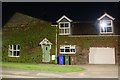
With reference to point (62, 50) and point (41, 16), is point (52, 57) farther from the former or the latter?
point (41, 16)

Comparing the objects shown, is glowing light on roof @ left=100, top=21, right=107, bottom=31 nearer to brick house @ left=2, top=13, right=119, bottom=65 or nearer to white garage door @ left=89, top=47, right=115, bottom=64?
brick house @ left=2, top=13, right=119, bottom=65

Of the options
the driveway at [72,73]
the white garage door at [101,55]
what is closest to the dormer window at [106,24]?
the white garage door at [101,55]

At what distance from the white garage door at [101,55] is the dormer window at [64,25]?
1048mm

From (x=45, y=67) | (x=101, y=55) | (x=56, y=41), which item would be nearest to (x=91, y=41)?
(x=101, y=55)

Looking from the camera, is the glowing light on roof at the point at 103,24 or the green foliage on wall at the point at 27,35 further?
the glowing light on roof at the point at 103,24

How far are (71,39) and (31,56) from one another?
148 centimetres

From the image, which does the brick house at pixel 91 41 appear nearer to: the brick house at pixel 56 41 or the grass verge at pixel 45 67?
the brick house at pixel 56 41

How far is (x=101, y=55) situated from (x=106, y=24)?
1074 millimetres

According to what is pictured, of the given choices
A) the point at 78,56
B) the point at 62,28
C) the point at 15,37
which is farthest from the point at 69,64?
the point at 15,37

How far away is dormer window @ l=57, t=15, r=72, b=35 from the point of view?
1096 cm

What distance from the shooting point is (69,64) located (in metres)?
10.9

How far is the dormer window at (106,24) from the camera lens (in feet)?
35.8

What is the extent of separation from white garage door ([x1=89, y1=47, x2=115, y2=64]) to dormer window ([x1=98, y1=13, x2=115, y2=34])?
61 centimetres

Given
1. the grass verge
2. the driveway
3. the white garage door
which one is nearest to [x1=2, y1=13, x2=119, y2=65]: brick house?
the white garage door
